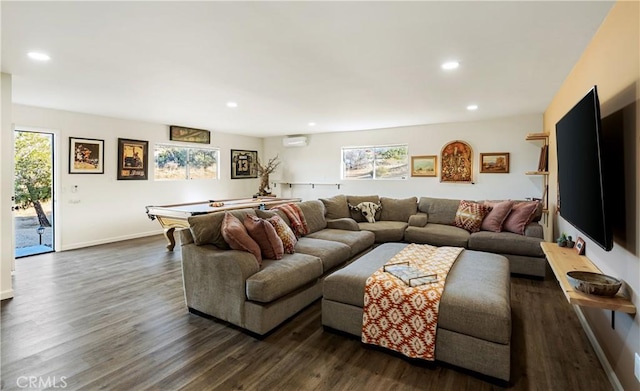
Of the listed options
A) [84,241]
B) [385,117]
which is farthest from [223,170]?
[385,117]

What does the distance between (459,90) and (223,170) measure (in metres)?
5.97

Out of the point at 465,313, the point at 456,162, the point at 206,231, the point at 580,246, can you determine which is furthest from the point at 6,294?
the point at 456,162

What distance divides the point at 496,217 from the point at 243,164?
20.9ft

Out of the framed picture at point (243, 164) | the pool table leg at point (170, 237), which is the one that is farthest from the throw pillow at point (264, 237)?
the framed picture at point (243, 164)

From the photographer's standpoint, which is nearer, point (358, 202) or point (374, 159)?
point (358, 202)

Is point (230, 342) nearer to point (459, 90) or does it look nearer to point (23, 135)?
point (459, 90)

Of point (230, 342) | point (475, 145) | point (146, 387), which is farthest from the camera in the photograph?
point (475, 145)

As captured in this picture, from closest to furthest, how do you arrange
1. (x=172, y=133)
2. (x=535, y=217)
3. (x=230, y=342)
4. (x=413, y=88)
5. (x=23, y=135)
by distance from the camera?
(x=230, y=342)
(x=413, y=88)
(x=535, y=217)
(x=23, y=135)
(x=172, y=133)

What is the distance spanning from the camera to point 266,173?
861cm

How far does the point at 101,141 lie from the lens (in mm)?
5625

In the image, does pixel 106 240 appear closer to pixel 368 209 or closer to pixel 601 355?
pixel 368 209

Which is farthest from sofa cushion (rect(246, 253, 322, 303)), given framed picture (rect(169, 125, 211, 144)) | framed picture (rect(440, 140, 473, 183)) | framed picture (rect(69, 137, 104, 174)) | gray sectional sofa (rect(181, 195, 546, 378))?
framed picture (rect(169, 125, 211, 144))

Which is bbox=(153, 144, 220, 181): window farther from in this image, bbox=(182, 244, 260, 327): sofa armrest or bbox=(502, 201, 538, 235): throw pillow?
bbox=(502, 201, 538, 235): throw pillow

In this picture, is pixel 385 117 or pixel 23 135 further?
pixel 385 117
